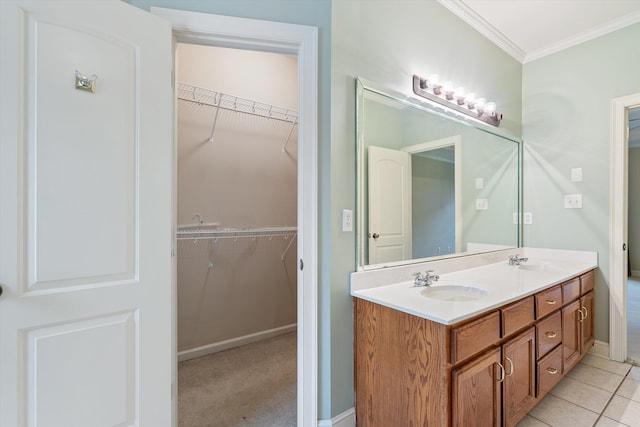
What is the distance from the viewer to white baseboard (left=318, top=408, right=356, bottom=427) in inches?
59.1

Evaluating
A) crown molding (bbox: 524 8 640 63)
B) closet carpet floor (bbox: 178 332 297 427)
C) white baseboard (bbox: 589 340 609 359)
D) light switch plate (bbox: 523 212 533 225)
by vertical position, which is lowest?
closet carpet floor (bbox: 178 332 297 427)

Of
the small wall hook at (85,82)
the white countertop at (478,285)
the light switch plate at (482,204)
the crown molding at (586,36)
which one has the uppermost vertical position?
the crown molding at (586,36)

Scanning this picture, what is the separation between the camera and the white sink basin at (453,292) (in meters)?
1.67

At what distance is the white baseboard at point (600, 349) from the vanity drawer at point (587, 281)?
1.66 feet

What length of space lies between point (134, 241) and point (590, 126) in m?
3.40

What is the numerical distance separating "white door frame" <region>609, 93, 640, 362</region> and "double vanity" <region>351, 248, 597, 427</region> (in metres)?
0.65

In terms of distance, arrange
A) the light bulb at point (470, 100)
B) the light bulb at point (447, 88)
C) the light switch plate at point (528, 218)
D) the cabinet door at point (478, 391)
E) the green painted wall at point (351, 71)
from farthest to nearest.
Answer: the light switch plate at point (528, 218) → the light bulb at point (470, 100) → the light bulb at point (447, 88) → the green painted wall at point (351, 71) → the cabinet door at point (478, 391)

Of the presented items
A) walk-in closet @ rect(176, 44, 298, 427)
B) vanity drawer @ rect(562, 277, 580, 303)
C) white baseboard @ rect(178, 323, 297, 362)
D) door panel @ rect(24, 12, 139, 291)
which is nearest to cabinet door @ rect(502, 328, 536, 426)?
vanity drawer @ rect(562, 277, 580, 303)

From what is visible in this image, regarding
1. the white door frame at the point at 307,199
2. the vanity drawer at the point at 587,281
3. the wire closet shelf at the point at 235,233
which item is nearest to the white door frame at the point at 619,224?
the vanity drawer at the point at 587,281

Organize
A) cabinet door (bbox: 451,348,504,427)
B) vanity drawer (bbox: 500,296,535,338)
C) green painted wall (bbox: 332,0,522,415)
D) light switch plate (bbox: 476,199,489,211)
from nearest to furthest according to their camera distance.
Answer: cabinet door (bbox: 451,348,504,427), vanity drawer (bbox: 500,296,535,338), green painted wall (bbox: 332,0,522,415), light switch plate (bbox: 476,199,489,211)

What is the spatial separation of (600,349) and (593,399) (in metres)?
0.82

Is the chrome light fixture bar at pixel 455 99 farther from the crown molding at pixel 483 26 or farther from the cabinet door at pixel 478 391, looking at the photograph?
the cabinet door at pixel 478 391

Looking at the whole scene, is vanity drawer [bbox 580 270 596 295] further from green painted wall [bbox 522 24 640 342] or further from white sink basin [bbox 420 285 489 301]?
white sink basin [bbox 420 285 489 301]

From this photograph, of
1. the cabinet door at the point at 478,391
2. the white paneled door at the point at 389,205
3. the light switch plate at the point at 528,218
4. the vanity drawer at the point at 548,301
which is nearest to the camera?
the cabinet door at the point at 478,391
